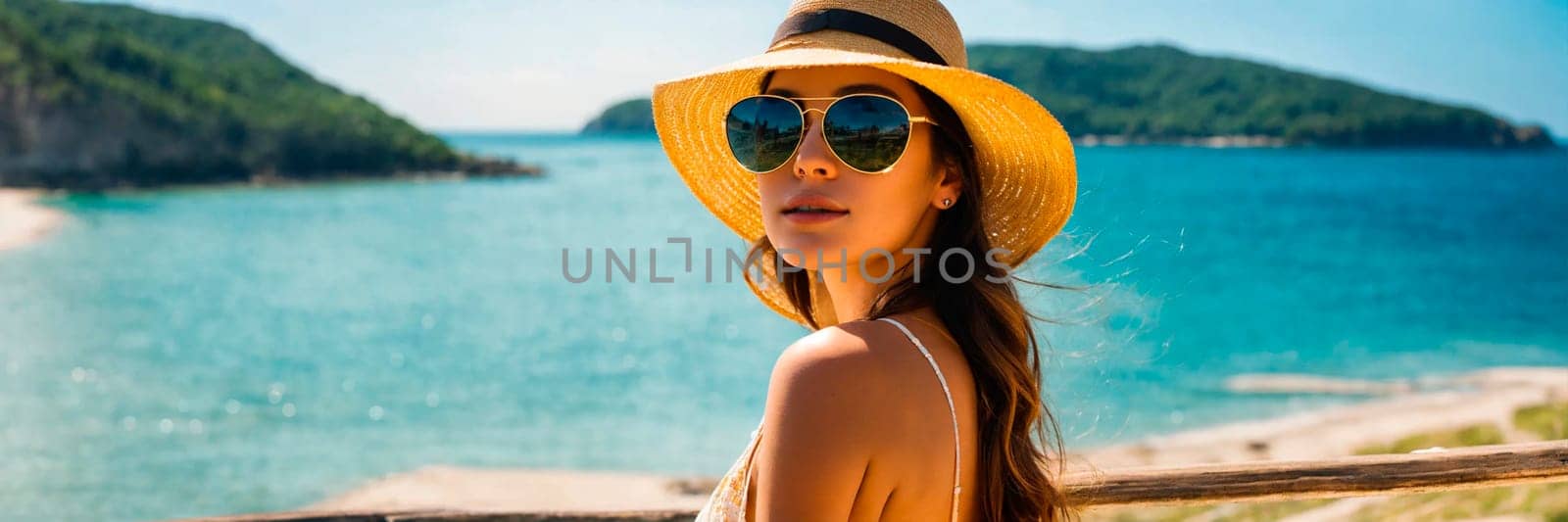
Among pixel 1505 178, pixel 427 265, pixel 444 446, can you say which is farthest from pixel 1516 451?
pixel 1505 178

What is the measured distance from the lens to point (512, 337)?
2441 centimetres

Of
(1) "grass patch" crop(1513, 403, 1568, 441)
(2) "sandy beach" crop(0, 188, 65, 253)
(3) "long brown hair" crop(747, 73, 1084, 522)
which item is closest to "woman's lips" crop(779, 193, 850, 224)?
(3) "long brown hair" crop(747, 73, 1084, 522)

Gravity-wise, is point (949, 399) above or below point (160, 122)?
below

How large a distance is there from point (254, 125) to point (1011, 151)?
7927 cm

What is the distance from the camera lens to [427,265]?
3872 cm

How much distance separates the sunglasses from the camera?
4.83 feet

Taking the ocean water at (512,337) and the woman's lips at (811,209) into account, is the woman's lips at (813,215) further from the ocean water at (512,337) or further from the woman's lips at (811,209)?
the ocean water at (512,337)

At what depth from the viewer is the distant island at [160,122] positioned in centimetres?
6009

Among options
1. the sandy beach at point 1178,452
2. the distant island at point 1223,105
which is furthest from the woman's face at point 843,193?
the distant island at point 1223,105

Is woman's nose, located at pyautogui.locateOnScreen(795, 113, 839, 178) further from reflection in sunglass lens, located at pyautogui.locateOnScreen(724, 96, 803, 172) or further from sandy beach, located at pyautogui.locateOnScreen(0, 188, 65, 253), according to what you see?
sandy beach, located at pyautogui.locateOnScreen(0, 188, 65, 253)

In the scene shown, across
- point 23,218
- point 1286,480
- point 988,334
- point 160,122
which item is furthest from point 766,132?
point 160,122

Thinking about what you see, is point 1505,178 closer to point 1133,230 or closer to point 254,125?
point 254,125

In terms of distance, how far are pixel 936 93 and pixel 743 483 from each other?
596 millimetres

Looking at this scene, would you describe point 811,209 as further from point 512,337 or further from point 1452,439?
point 512,337
